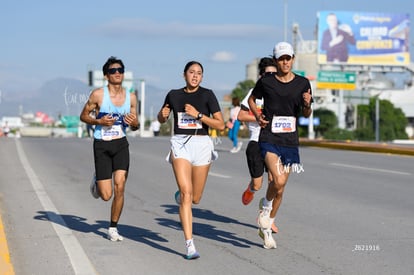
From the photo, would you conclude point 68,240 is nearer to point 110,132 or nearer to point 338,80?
point 110,132

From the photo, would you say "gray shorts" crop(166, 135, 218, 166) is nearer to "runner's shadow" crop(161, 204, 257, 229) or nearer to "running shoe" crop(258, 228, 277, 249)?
"running shoe" crop(258, 228, 277, 249)

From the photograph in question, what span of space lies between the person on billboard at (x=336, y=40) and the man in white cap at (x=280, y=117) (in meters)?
53.4

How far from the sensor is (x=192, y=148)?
8.16 metres

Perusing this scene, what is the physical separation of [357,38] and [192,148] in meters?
54.7

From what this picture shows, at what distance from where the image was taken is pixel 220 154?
26859mm

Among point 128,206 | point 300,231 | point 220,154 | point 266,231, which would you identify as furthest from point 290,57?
point 220,154

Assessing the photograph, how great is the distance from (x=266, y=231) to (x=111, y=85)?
2209 millimetres

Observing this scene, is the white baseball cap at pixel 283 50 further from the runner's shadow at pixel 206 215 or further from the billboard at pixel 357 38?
the billboard at pixel 357 38

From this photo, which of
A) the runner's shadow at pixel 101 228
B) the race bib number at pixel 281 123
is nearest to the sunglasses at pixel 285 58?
the race bib number at pixel 281 123

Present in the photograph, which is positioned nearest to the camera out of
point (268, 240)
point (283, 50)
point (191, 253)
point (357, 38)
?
point (191, 253)

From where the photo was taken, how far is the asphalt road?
7.46m

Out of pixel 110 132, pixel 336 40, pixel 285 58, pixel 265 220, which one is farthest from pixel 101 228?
pixel 336 40

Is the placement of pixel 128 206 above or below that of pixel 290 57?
below

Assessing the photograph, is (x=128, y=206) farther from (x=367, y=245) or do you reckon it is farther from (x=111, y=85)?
(x=367, y=245)
